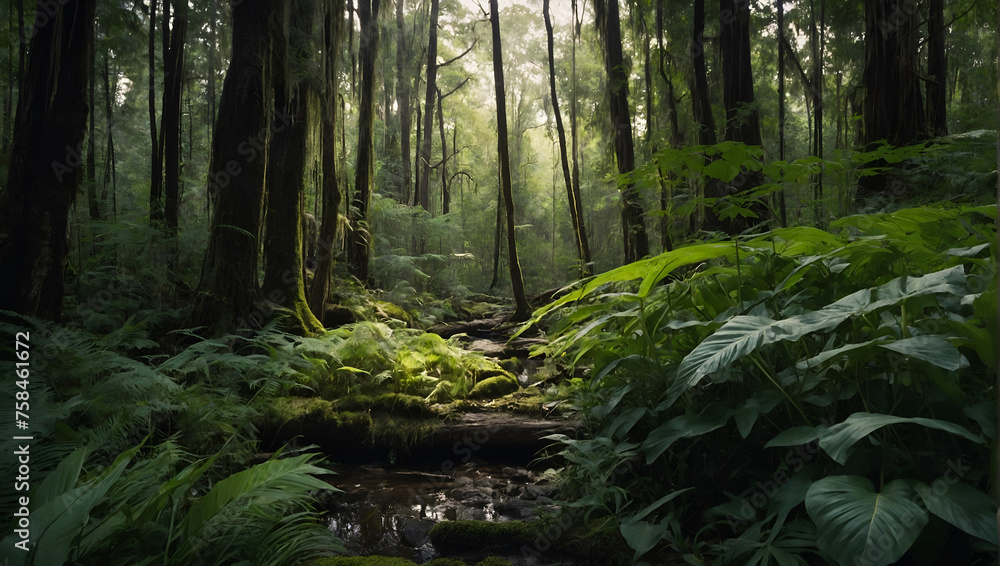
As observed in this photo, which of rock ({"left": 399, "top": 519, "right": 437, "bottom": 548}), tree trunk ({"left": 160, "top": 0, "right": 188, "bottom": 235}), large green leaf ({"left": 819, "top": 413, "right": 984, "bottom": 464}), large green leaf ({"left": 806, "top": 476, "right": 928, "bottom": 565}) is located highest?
tree trunk ({"left": 160, "top": 0, "right": 188, "bottom": 235})

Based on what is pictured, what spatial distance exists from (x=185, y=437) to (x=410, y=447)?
168 centimetres

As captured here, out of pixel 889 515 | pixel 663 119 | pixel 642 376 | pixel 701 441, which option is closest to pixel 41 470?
pixel 642 376

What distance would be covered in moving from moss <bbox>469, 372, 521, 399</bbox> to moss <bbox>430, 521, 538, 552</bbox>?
238cm

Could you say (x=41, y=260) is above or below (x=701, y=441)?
above

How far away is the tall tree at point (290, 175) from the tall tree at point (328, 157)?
344mm

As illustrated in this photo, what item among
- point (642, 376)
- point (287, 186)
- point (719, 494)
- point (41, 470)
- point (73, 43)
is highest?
point (73, 43)

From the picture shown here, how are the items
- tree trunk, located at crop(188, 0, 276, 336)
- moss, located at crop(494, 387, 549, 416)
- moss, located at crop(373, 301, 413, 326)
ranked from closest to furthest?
moss, located at crop(494, 387, 549, 416)
tree trunk, located at crop(188, 0, 276, 336)
moss, located at crop(373, 301, 413, 326)

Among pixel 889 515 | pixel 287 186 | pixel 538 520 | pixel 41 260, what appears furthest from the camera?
pixel 287 186

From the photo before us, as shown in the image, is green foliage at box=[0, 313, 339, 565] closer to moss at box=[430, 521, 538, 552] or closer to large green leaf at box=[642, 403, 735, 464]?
moss at box=[430, 521, 538, 552]

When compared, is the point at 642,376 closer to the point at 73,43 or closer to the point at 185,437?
the point at 185,437

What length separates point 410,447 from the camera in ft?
13.3

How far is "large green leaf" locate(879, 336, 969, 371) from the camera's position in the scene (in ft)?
4.15

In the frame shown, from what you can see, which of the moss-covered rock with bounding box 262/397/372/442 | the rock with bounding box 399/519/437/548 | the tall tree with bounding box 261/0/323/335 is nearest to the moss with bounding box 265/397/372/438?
the moss-covered rock with bounding box 262/397/372/442

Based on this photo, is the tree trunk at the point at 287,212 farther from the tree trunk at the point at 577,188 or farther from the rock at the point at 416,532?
the tree trunk at the point at 577,188
